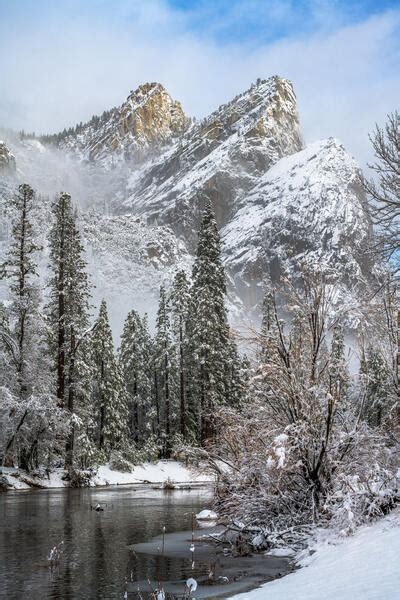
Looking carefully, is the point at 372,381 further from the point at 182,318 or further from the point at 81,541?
the point at 182,318

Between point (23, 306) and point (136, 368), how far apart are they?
111ft

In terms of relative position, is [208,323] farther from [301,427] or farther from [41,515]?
[301,427]

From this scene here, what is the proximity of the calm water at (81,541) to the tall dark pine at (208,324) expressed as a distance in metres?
19.7

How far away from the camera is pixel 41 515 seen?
740 inches

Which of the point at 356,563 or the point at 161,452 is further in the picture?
the point at 161,452

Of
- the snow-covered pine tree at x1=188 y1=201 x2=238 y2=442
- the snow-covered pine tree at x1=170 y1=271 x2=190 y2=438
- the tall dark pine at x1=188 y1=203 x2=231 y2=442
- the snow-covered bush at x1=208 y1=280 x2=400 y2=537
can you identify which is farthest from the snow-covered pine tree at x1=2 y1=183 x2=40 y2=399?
the snow-covered pine tree at x1=170 y1=271 x2=190 y2=438

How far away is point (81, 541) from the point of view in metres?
14.5

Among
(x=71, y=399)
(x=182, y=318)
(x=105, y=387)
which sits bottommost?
(x=71, y=399)

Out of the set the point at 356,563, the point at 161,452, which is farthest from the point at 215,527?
the point at 161,452

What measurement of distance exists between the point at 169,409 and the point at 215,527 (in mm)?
42434

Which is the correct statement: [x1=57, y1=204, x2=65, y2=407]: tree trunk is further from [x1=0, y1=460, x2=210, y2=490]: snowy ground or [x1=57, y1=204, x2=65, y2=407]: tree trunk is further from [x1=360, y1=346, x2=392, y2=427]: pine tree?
[x1=360, y1=346, x2=392, y2=427]: pine tree

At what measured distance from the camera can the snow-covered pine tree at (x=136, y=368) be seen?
6306 centimetres

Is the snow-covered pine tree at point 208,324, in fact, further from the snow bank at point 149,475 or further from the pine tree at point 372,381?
the pine tree at point 372,381

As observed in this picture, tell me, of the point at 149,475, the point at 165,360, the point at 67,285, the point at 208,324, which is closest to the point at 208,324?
the point at 208,324
